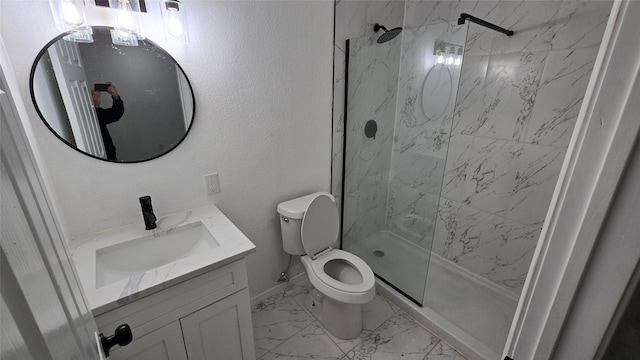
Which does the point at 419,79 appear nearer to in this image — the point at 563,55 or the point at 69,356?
the point at 563,55

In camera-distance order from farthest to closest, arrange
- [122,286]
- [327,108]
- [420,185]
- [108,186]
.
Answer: [420,185] < [327,108] < [108,186] < [122,286]

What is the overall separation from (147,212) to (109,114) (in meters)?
0.49

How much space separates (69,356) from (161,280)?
0.63 m

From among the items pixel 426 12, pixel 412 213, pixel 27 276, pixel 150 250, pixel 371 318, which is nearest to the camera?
pixel 27 276

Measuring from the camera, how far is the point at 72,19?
1024 millimetres

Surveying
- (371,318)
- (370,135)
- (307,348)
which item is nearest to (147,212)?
(307,348)

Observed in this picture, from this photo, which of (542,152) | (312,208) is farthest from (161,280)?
(542,152)

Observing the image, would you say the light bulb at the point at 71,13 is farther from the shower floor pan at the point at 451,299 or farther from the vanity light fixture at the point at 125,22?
the shower floor pan at the point at 451,299

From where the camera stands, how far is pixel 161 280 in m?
0.97

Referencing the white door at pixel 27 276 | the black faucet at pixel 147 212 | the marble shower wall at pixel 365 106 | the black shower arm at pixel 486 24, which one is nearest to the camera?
the white door at pixel 27 276

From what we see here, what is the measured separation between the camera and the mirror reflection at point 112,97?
108 centimetres

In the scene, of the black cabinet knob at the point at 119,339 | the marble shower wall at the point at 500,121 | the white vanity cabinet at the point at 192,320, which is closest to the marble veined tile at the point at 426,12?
the marble shower wall at the point at 500,121

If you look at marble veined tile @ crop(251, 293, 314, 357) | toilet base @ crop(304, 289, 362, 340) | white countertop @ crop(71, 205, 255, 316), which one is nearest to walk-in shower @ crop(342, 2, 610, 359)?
toilet base @ crop(304, 289, 362, 340)

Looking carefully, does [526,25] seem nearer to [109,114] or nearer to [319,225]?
[319,225]
